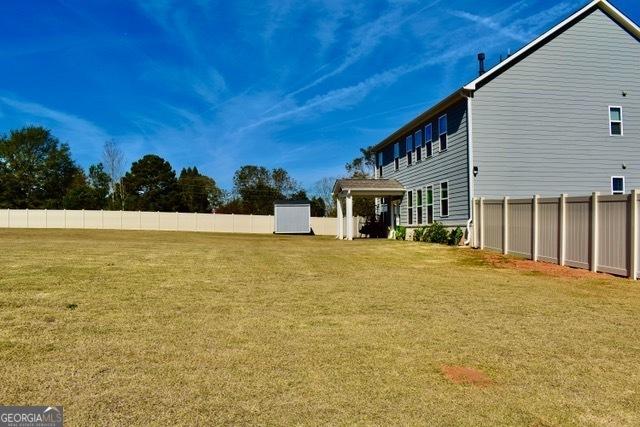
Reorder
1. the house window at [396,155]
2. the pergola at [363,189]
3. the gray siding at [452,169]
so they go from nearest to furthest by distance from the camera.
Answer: the gray siding at [452,169], the pergola at [363,189], the house window at [396,155]

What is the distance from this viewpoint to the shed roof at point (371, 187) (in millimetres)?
24203

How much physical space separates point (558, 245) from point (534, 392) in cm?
932

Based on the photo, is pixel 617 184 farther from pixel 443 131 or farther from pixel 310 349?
pixel 310 349

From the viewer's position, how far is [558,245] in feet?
39.0

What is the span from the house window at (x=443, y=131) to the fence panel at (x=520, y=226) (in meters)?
6.33

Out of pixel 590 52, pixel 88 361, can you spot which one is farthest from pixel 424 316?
pixel 590 52

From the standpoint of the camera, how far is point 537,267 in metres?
11.5

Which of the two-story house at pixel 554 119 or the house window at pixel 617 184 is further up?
the two-story house at pixel 554 119

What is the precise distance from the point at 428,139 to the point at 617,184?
26.7 feet

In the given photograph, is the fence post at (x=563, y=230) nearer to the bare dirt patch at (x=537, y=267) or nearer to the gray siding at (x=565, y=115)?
the bare dirt patch at (x=537, y=267)

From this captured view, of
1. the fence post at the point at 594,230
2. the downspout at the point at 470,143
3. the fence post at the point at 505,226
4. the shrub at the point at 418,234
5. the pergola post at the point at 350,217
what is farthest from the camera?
the pergola post at the point at 350,217

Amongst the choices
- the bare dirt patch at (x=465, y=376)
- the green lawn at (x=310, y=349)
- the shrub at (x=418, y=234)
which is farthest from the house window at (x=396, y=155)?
the bare dirt patch at (x=465, y=376)

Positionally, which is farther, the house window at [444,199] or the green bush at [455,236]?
the house window at [444,199]

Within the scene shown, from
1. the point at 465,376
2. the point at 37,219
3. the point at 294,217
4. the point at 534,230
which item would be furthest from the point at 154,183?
the point at 465,376
